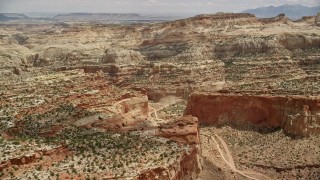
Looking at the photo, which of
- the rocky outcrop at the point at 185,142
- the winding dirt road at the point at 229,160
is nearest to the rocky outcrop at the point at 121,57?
the winding dirt road at the point at 229,160

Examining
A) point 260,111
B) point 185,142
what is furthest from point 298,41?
point 185,142

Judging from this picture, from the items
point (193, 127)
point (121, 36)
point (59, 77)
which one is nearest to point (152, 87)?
point (59, 77)

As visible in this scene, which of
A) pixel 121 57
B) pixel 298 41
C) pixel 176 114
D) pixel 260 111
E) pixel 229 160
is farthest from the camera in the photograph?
pixel 121 57

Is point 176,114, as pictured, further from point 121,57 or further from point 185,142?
point 121,57

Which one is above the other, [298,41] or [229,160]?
[298,41]

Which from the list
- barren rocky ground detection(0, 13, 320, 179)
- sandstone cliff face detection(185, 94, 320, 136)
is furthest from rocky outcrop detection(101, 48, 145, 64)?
sandstone cliff face detection(185, 94, 320, 136)

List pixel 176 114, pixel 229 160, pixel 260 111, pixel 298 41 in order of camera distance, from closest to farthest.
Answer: pixel 229 160, pixel 260 111, pixel 176 114, pixel 298 41

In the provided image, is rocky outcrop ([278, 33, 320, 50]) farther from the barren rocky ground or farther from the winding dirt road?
the winding dirt road

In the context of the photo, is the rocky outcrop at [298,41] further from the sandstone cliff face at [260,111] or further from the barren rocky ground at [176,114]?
the sandstone cliff face at [260,111]
